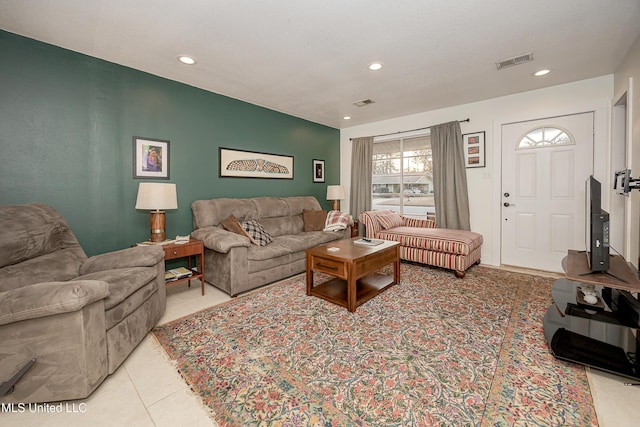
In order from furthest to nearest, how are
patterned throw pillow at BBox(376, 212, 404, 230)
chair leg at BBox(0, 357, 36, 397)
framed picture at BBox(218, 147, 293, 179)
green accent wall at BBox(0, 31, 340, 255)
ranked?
patterned throw pillow at BBox(376, 212, 404, 230) < framed picture at BBox(218, 147, 293, 179) < green accent wall at BBox(0, 31, 340, 255) < chair leg at BBox(0, 357, 36, 397)

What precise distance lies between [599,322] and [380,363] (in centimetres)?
179

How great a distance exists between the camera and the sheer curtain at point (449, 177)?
4.23 metres

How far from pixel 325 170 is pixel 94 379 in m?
4.69

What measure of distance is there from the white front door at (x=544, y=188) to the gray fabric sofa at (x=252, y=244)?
252 cm

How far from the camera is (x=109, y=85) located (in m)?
2.78

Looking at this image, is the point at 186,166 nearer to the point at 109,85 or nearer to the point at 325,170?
the point at 109,85

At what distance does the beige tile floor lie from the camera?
1321mm

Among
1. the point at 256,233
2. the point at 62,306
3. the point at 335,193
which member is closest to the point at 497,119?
the point at 335,193

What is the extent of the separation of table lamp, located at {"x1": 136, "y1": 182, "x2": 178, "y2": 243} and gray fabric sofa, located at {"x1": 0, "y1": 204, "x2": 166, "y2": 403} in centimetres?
62

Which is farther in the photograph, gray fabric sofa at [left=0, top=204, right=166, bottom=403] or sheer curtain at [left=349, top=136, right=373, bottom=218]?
sheer curtain at [left=349, top=136, right=373, bottom=218]

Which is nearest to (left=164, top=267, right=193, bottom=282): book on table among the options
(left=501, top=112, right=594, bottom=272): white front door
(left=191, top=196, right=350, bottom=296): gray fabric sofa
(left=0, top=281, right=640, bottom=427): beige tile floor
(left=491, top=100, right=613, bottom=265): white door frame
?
(left=191, top=196, right=350, bottom=296): gray fabric sofa

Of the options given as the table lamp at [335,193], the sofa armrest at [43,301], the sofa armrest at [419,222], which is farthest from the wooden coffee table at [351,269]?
the table lamp at [335,193]

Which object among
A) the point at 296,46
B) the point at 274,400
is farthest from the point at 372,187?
the point at 274,400

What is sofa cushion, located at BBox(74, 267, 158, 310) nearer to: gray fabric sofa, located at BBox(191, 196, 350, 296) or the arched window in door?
gray fabric sofa, located at BBox(191, 196, 350, 296)
